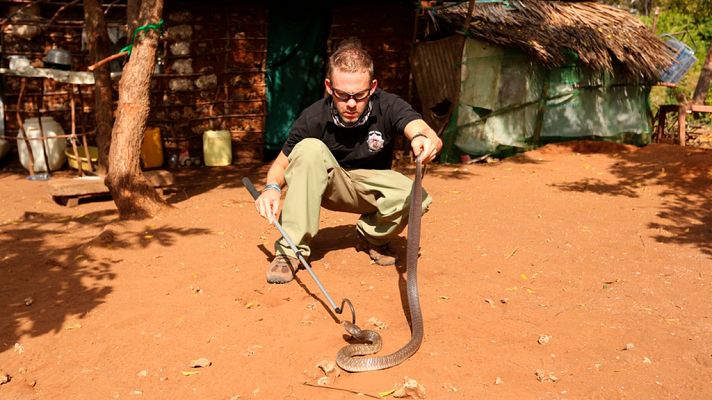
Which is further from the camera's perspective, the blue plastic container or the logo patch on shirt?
the blue plastic container

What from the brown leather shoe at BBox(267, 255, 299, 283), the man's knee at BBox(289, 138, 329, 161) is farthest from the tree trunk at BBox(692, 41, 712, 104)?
the brown leather shoe at BBox(267, 255, 299, 283)

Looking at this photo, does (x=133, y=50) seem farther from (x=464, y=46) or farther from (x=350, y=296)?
(x=464, y=46)

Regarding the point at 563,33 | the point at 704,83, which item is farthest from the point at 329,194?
the point at 704,83

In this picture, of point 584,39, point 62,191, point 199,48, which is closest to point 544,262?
point 62,191

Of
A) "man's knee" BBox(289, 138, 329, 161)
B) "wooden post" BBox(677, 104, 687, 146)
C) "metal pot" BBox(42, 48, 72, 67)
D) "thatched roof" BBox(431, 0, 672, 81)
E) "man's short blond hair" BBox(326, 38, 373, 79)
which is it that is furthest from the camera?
"wooden post" BBox(677, 104, 687, 146)

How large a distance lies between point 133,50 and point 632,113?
865 centimetres

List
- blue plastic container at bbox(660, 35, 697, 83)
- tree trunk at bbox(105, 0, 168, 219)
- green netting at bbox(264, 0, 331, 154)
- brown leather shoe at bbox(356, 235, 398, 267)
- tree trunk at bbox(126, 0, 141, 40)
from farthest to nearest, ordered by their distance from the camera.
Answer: blue plastic container at bbox(660, 35, 697, 83), green netting at bbox(264, 0, 331, 154), tree trunk at bbox(126, 0, 141, 40), tree trunk at bbox(105, 0, 168, 219), brown leather shoe at bbox(356, 235, 398, 267)

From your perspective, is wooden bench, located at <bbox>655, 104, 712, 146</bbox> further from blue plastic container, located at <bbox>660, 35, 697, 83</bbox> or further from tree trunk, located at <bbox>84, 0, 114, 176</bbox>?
tree trunk, located at <bbox>84, 0, 114, 176</bbox>

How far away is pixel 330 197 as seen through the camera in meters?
3.88

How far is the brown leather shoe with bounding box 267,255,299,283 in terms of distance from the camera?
144 inches

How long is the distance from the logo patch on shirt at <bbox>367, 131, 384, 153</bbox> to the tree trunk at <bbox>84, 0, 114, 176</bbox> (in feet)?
15.9

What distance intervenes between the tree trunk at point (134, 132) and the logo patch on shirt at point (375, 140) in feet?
9.22

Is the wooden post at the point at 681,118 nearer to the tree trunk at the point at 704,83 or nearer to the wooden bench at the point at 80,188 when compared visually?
the tree trunk at the point at 704,83

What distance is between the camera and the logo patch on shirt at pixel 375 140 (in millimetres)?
3799
